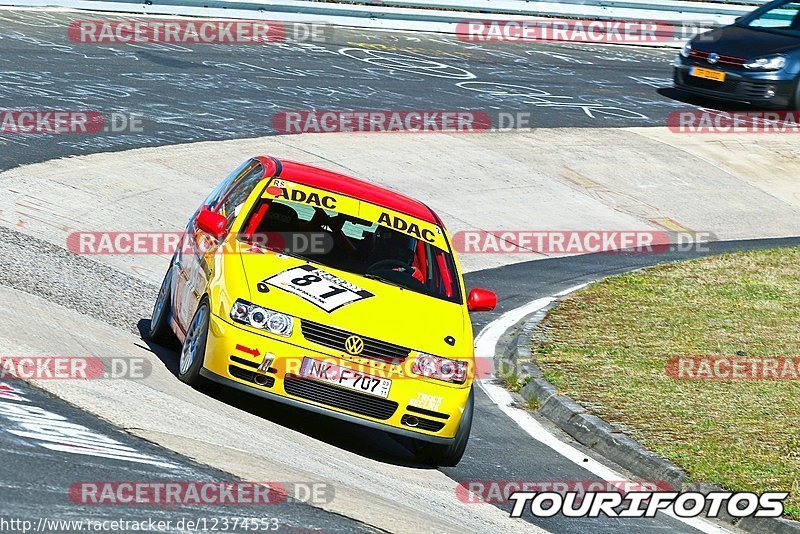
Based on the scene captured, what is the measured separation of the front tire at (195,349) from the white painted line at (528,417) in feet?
8.43

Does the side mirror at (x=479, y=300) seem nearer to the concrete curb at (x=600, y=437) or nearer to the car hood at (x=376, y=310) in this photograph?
the car hood at (x=376, y=310)

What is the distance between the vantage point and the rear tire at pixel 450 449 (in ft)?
26.3

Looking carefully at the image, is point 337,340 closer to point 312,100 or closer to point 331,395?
point 331,395

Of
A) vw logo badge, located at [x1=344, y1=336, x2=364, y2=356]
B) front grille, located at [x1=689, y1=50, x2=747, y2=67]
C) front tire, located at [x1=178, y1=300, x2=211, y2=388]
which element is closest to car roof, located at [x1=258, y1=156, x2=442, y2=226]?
front tire, located at [x1=178, y1=300, x2=211, y2=388]

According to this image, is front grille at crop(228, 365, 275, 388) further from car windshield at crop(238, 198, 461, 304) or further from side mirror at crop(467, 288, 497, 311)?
side mirror at crop(467, 288, 497, 311)

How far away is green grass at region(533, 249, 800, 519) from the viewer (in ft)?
28.8

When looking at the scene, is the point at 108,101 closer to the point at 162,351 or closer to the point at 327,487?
the point at 162,351

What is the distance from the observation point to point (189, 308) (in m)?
8.66

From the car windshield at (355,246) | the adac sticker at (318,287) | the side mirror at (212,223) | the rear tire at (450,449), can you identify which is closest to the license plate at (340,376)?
the adac sticker at (318,287)

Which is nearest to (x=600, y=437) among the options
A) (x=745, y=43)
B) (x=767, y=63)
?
(x=767, y=63)

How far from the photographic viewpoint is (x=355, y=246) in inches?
353

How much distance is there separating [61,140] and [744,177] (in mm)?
10576

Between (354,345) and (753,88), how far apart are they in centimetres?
1541

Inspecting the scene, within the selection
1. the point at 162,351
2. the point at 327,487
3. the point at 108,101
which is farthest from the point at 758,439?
the point at 108,101
